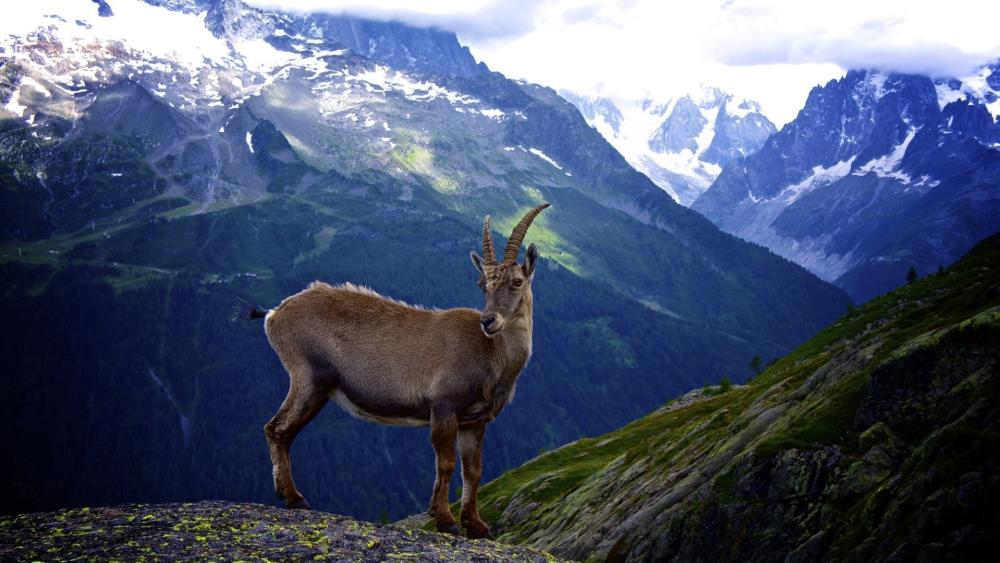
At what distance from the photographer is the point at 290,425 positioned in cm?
1931

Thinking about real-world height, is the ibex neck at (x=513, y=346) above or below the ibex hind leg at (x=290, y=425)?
above

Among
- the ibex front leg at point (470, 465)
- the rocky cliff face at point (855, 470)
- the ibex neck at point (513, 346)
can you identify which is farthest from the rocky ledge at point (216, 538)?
the rocky cliff face at point (855, 470)

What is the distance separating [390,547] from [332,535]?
51.5 inches

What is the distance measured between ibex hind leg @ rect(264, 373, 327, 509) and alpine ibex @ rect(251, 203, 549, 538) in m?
0.03

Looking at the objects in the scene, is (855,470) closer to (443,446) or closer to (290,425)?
(443,446)

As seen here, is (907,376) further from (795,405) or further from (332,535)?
(332,535)

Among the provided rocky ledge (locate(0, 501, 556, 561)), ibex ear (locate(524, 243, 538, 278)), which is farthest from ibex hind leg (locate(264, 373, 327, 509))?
ibex ear (locate(524, 243, 538, 278))

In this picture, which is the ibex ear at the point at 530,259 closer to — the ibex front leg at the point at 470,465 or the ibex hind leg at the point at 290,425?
the ibex front leg at the point at 470,465

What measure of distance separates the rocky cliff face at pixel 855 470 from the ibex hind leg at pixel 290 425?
13.3 metres

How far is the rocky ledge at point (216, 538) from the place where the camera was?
14320 millimetres

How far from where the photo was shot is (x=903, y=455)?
2098 centimetres

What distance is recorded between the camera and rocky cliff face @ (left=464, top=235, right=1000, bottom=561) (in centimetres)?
1633

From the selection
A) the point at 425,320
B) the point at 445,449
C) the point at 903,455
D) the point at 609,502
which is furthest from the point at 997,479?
the point at 609,502

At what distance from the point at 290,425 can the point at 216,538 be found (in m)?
4.18
